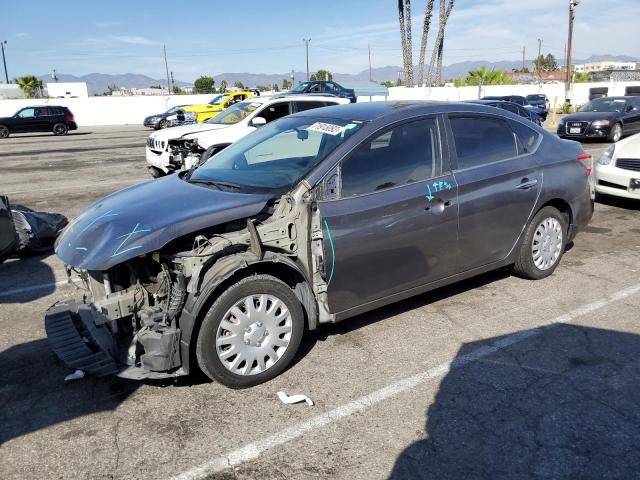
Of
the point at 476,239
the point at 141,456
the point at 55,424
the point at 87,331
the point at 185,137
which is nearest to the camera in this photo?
the point at 141,456

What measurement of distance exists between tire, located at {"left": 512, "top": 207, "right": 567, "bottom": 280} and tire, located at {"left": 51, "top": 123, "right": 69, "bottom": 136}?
94.9ft

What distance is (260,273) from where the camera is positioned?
3502mm

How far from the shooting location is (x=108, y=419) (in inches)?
125

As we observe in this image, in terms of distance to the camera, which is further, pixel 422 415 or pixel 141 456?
pixel 422 415

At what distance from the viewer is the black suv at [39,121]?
89.6 ft

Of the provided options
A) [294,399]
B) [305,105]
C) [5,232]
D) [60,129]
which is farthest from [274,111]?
[60,129]

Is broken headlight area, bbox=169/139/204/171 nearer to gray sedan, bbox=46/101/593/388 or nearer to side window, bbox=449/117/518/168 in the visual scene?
gray sedan, bbox=46/101/593/388

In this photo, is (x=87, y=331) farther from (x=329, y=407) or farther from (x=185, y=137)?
(x=185, y=137)

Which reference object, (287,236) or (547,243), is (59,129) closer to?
(547,243)

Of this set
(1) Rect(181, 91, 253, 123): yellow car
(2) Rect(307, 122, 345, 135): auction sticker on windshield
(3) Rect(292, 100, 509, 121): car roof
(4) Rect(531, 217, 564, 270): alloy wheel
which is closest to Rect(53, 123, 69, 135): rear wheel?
(1) Rect(181, 91, 253, 123): yellow car

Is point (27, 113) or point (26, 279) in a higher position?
point (27, 113)

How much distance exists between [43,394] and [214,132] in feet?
25.1

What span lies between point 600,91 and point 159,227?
41920 mm

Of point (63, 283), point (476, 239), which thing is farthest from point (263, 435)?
point (63, 283)
